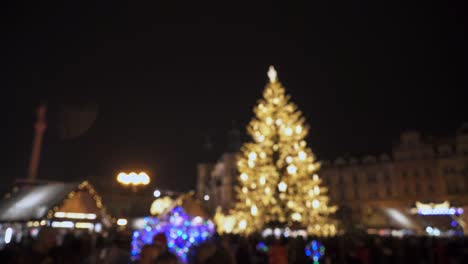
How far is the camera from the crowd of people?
6.25m

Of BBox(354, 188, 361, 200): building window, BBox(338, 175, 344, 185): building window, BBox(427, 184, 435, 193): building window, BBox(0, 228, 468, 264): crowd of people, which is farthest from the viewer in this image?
BBox(338, 175, 344, 185): building window

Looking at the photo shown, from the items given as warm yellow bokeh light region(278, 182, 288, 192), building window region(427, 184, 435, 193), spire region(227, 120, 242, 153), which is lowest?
warm yellow bokeh light region(278, 182, 288, 192)

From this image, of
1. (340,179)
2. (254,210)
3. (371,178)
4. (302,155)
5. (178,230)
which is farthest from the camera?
(340,179)

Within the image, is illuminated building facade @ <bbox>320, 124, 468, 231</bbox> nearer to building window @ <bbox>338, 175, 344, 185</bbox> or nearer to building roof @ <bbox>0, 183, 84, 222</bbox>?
building window @ <bbox>338, 175, 344, 185</bbox>

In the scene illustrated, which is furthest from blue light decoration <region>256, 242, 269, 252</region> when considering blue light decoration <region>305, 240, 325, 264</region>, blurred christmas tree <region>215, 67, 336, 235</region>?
blurred christmas tree <region>215, 67, 336, 235</region>

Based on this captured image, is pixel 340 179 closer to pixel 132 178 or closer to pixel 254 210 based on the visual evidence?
pixel 254 210

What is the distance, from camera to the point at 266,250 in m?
14.1

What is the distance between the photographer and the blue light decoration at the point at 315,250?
15.3m

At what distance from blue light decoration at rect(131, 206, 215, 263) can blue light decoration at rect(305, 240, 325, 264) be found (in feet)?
19.1

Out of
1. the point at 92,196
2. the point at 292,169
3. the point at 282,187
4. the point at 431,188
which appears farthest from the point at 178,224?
the point at 431,188

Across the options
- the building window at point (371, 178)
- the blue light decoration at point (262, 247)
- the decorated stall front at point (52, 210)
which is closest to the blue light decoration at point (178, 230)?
the decorated stall front at point (52, 210)

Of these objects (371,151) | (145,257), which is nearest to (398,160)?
(371,151)

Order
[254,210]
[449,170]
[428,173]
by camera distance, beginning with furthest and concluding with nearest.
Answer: [428,173]
[449,170]
[254,210]

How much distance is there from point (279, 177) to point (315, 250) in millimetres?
7595
